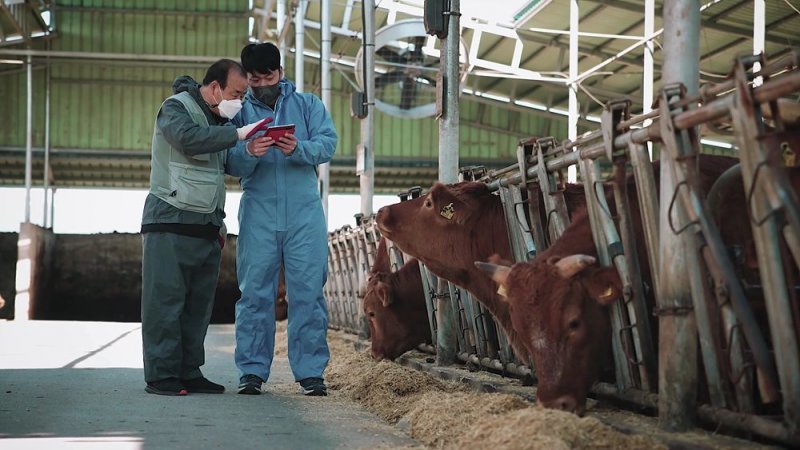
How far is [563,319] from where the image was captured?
4594 millimetres

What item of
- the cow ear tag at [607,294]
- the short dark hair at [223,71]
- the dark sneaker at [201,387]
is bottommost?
the dark sneaker at [201,387]

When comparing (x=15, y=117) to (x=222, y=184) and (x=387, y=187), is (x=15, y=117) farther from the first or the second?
(x=222, y=184)

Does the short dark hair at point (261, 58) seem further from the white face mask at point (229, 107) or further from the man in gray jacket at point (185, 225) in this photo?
the white face mask at point (229, 107)

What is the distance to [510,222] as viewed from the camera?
661 centimetres

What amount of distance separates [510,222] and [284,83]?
66.6 inches

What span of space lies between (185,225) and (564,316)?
110 inches

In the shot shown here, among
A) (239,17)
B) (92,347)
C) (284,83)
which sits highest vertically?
(239,17)

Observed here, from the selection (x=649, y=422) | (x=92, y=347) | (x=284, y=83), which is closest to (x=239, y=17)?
(x=92, y=347)

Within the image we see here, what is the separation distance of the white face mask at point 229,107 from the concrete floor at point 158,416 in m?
1.65

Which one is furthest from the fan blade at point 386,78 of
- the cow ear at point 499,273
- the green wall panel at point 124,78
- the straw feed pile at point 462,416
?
the green wall panel at point 124,78

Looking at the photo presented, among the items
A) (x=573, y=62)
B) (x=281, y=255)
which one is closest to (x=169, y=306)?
(x=281, y=255)

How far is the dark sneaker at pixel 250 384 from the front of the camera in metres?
6.64

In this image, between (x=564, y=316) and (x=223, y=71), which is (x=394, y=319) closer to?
(x=223, y=71)

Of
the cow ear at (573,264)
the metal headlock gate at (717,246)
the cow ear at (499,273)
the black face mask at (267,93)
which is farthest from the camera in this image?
the black face mask at (267,93)
